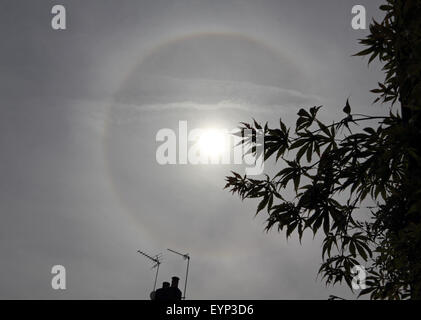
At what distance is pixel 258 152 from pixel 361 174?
106cm

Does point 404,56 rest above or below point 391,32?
below

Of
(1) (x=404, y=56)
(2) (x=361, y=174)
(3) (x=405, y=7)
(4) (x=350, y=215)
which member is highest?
(3) (x=405, y=7)

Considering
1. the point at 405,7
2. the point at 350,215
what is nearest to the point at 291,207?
the point at 350,215
